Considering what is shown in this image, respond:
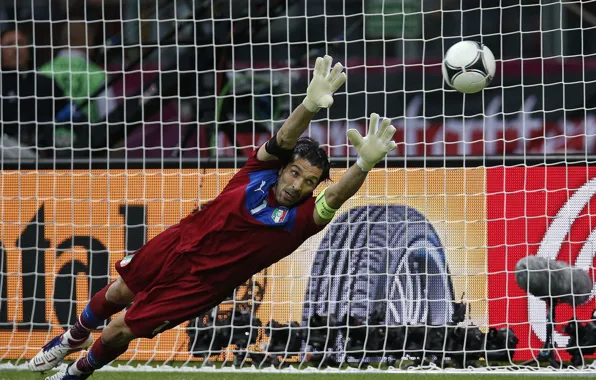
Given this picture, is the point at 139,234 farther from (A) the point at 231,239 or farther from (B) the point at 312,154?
(B) the point at 312,154

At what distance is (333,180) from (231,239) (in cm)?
271

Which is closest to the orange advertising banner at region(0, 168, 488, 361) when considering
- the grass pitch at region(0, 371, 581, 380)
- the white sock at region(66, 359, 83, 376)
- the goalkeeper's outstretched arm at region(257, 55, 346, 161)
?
the grass pitch at region(0, 371, 581, 380)

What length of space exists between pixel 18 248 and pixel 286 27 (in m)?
3.02

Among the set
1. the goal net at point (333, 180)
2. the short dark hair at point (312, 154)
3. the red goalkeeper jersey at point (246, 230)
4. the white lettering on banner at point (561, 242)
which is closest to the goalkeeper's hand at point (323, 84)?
the short dark hair at point (312, 154)

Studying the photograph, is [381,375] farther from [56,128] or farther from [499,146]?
[56,128]

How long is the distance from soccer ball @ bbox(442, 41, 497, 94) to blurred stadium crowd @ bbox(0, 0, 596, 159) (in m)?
2.06

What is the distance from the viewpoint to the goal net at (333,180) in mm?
7840

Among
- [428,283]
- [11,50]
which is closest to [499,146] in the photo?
[428,283]

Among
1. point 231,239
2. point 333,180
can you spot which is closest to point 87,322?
point 231,239

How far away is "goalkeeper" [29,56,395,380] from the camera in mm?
5316

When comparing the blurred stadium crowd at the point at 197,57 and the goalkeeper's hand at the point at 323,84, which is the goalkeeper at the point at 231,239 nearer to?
A: the goalkeeper's hand at the point at 323,84

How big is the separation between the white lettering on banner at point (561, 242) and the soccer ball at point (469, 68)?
1.86m

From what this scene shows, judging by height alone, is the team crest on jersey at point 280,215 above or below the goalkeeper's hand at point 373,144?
below

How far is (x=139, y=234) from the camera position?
8.25 m
